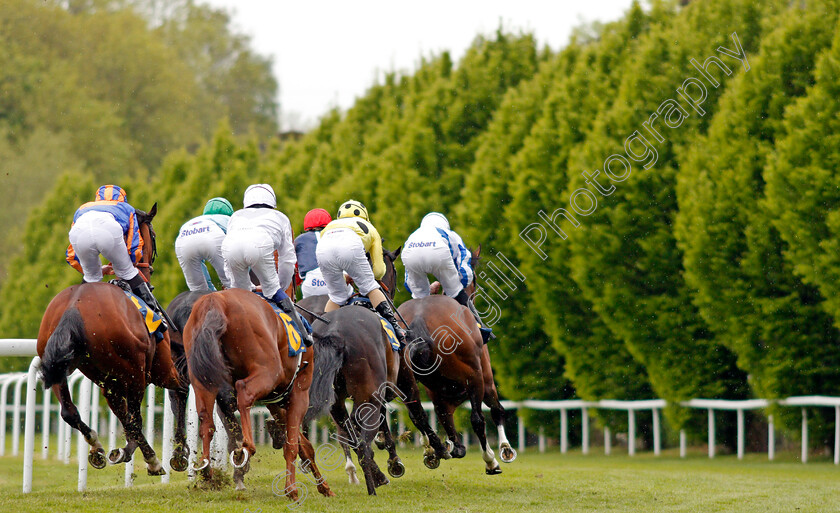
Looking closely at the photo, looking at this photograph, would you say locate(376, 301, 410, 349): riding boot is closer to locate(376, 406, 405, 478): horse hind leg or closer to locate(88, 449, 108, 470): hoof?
locate(376, 406, 405, 478): horse hind leg

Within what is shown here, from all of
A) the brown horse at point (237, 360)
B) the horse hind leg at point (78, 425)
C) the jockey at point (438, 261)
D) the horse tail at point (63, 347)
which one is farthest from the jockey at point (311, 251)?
the horse tail at point (63, 347)

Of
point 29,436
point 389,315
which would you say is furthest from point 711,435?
point 29,436

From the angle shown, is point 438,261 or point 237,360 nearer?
point 237,360

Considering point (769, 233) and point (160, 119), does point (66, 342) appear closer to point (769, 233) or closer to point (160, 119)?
point (769, 233)

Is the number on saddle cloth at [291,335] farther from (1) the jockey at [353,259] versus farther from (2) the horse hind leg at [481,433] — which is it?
(2) the horse hind leg at [481,433]

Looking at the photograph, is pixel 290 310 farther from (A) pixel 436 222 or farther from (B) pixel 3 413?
(B) pixel 3 413

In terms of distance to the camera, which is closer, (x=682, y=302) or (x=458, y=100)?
(x=682, y=302)

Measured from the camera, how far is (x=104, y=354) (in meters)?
7.70

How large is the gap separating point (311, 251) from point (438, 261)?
1390 millimetres

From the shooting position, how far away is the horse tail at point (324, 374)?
8055mm

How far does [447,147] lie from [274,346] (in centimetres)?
1160

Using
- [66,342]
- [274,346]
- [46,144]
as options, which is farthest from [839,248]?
[46,144]

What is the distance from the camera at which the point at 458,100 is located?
62.0ft

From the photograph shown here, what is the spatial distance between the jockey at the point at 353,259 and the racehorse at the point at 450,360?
1.08ft
